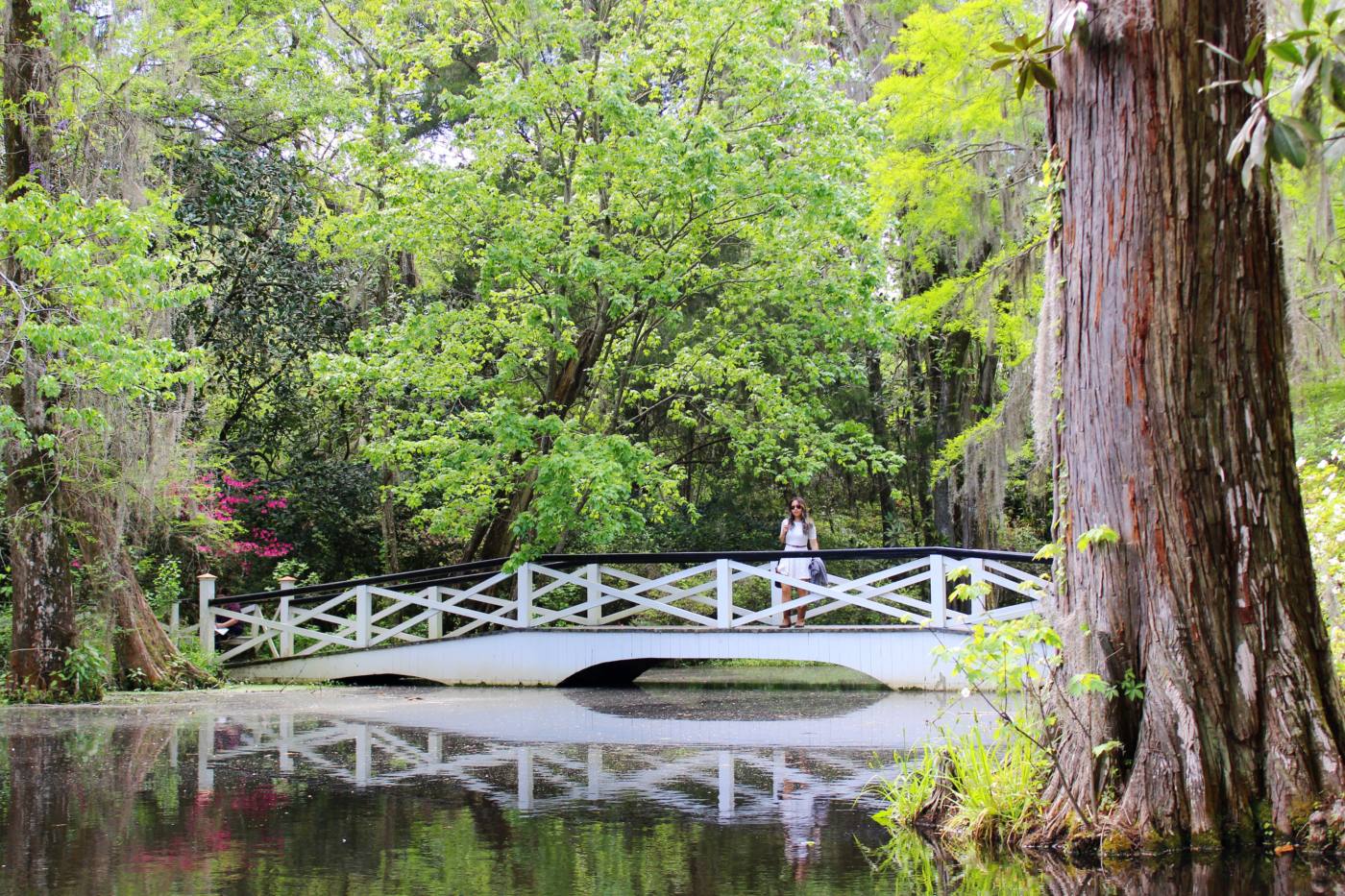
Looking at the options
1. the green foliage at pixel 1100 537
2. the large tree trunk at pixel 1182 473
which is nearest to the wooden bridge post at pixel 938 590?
the large tree trunk at pixel 1182 473

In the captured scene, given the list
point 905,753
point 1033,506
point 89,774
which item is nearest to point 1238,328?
point 905,753

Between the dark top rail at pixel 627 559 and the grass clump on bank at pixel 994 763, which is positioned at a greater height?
the dark top rail at pixel 627 559

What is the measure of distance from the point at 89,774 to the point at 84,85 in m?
8.65

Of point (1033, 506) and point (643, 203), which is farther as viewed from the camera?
point (1033, 506)

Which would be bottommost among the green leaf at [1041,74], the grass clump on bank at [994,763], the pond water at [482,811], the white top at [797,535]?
the pond water at [482,811]

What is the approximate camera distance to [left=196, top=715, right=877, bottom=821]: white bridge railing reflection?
21.4ft

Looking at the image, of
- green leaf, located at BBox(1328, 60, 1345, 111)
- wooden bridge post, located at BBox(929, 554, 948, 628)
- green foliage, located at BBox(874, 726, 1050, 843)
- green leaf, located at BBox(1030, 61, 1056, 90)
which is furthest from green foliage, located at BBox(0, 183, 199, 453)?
green leaf, located at BBox(1328, 60, 1345, 111)

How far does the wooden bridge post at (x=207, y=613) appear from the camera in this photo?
57.9 ft

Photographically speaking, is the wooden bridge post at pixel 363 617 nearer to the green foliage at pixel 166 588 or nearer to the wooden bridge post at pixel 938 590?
the green foliage at pixel 166 588

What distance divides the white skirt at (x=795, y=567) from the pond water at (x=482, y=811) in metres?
4.73

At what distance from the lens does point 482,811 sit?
6.09 meters

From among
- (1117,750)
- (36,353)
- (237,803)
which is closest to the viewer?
(1117,750)

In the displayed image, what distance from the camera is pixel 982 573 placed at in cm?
1480

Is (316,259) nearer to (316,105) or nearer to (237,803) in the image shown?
(316,105)
